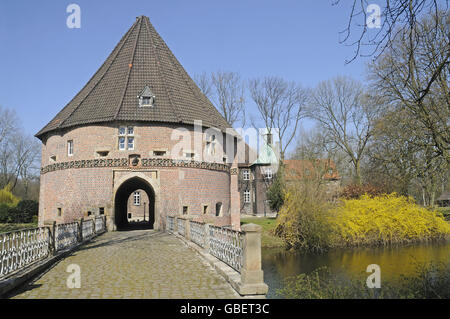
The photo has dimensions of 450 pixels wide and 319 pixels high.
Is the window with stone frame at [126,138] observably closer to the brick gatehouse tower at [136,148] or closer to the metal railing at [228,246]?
the brick gatehouse tower at [136,148]

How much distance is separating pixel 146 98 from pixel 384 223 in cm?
1551

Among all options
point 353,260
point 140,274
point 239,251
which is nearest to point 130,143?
point 353,260

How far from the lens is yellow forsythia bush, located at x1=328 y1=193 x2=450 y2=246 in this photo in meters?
20.6

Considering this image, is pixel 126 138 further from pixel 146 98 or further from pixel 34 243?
pixel 34 243

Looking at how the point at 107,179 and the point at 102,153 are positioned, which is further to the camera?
the point at 102,153

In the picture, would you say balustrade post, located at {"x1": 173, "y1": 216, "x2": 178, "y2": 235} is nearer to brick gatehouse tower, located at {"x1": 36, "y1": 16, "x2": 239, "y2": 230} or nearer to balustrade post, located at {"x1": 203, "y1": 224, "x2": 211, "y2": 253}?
brick gatehouse tower, located at {"x1": 36, "y1": 16, "x2": 239, "y2": 230}

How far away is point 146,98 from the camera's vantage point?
22.3 metres

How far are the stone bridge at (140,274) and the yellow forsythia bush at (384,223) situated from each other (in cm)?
1151

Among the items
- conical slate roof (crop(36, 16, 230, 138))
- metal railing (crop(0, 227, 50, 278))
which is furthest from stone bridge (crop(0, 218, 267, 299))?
conical slate roof (crop(36, 16, 230, 138))

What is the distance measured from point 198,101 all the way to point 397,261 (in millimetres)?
15241

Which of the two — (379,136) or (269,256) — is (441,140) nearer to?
(379,136)

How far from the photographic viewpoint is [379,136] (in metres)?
19.7
